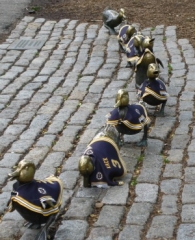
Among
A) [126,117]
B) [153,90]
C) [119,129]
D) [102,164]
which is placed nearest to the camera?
[102,164]

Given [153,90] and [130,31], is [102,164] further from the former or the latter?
[130,31]

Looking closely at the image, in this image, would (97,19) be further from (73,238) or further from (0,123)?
(73,238)

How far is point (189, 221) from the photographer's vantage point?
5.64 metres

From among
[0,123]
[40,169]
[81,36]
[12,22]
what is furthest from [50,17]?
[40,169]

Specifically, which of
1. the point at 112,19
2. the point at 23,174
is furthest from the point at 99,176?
the point at 112,19

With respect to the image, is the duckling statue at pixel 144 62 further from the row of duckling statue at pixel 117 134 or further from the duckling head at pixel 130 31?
the duckling head at pixel 130 31

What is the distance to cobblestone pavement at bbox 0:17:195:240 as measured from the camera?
5.71 meters

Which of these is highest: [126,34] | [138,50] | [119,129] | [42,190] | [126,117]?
[42,190]

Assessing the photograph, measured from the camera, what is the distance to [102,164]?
6.14 meters

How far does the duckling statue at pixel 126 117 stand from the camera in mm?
6766

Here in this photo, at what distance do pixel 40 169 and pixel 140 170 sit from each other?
3.19 ft

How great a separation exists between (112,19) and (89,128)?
399 cm

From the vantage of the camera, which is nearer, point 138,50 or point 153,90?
point 153,90

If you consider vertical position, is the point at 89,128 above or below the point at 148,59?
below
